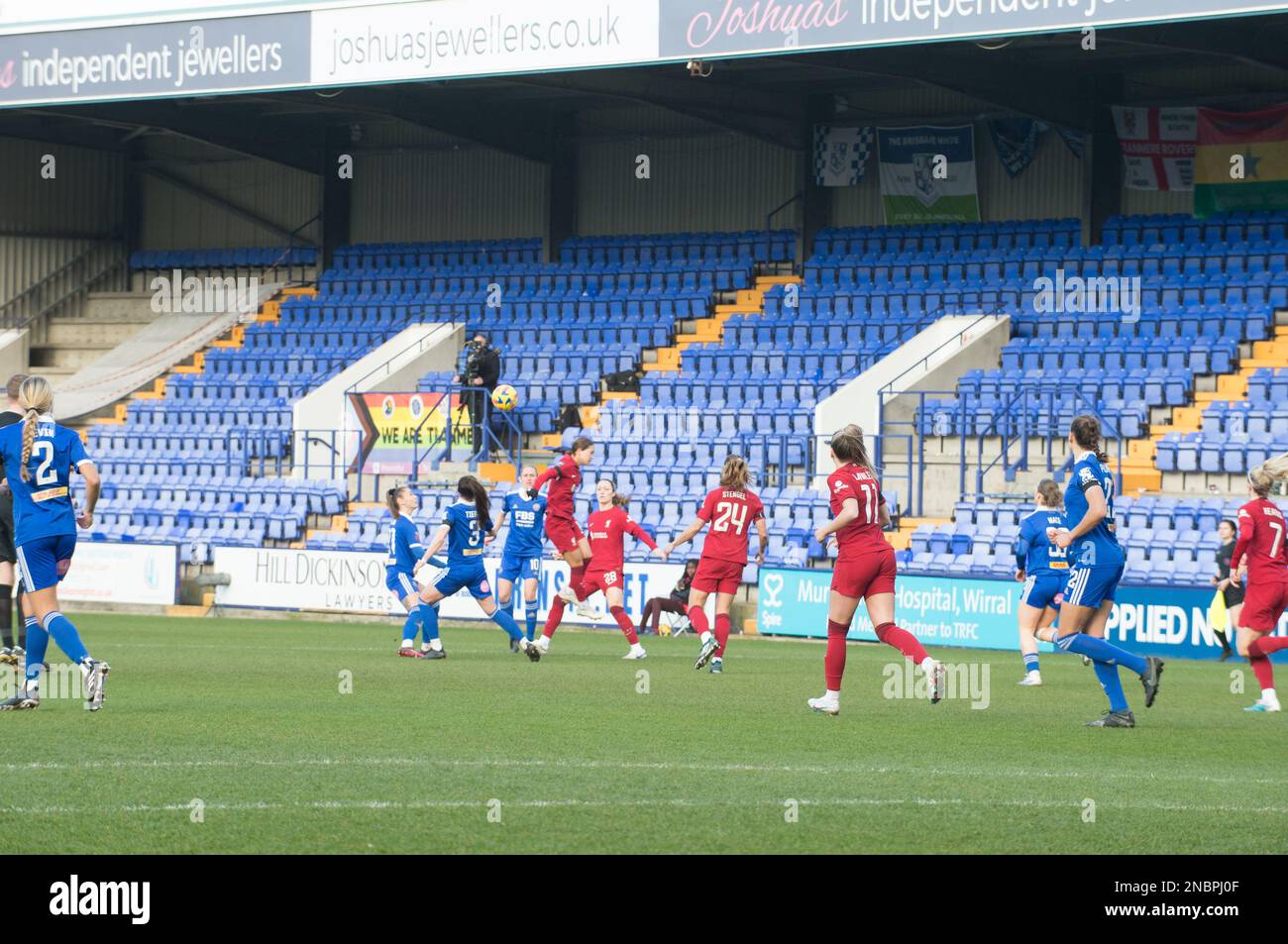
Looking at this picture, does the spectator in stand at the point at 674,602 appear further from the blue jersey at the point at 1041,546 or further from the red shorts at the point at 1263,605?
the red shorts at the point at 1263,605

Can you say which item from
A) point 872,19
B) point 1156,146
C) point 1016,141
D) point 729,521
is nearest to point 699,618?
point 729,521

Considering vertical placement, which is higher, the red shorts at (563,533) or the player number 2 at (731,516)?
the player number 2 at (731,516)

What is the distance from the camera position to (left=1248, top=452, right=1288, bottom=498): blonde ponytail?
12930mm

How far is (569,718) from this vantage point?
12797mm

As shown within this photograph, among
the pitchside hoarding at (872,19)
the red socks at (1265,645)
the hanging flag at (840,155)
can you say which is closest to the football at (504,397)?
the pitchside hoarding at (872,19)

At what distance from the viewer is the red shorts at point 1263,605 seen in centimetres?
1414

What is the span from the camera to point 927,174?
115ft

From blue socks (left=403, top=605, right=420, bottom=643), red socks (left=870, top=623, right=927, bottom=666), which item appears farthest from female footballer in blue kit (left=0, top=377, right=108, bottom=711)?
blue socks (left=403, top=605, right=420, bottom=643)

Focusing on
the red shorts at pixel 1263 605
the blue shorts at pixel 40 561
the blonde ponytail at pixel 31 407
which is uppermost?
the blonde ponytail at pixel 31 407

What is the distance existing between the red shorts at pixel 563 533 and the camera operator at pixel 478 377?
40.1 ft

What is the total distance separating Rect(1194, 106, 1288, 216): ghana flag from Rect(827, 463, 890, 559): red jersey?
2068cm

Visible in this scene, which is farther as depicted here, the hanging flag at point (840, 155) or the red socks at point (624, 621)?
the hanging flag at point (840, 155)

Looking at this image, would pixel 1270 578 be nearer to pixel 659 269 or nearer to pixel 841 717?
pixel 841 717
